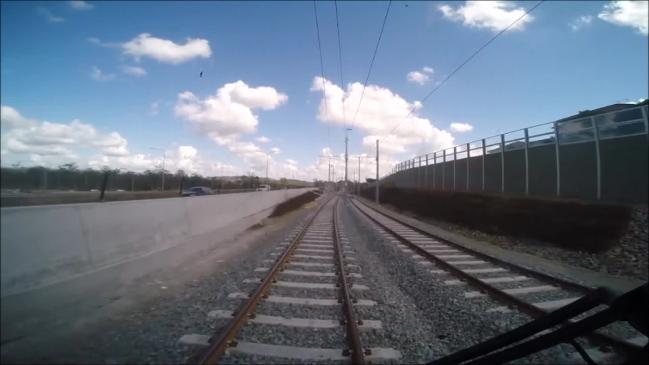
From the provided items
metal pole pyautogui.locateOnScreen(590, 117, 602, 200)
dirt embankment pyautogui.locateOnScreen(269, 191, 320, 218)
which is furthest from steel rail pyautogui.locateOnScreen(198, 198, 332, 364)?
dirt embankment pyautogui.locateOnScreen(269, 191, 320, 218)

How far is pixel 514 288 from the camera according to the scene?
26.2ft

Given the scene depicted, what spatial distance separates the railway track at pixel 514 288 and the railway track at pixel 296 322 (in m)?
2.24

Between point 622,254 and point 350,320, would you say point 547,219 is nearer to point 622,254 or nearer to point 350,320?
point 622,254

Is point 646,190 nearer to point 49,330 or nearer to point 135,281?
point 135,281

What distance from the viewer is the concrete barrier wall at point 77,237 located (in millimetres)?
5352

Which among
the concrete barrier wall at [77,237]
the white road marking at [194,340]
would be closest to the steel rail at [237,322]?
the white road marking at [194,340]

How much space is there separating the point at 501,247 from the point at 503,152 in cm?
700

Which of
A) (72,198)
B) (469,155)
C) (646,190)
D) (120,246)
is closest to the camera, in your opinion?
(120,246)

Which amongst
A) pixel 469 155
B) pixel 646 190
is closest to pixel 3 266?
pixel 646 190

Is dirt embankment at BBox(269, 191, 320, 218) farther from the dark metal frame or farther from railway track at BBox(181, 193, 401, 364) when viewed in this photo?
the dark metal frame

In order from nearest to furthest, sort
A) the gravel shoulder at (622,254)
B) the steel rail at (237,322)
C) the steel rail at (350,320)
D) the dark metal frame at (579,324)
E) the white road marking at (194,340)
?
the dark metal frame at (579,324) → the steel rail at (237,322) → the steel rail at (350,320) → the white road marking at (194,340) → the gravel shoulder at (622,254)

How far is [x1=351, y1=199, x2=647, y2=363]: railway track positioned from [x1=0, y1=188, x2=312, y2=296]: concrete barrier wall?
22.9 feet

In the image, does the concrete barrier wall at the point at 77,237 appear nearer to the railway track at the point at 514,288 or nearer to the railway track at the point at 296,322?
the railway track at the point at 296,322

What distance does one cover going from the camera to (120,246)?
25.2 ft
